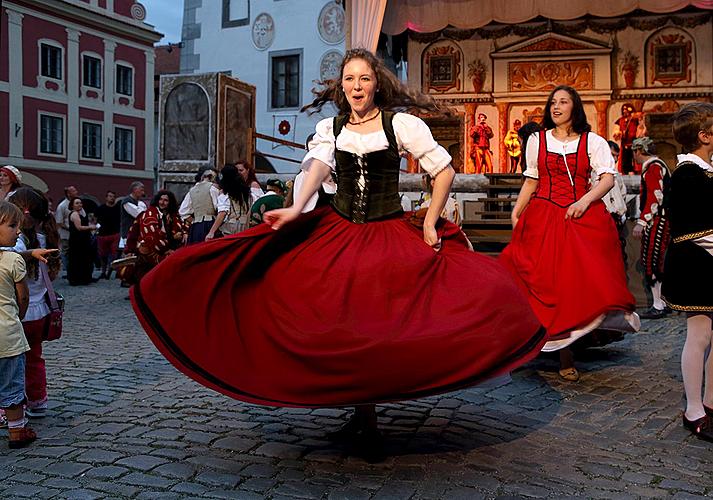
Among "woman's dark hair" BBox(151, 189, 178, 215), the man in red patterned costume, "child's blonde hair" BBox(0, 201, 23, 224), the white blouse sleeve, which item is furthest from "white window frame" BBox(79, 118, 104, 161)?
"child's blonde hair" BBox(0, 201, 23, 224)

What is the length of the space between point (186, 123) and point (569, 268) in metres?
10.3

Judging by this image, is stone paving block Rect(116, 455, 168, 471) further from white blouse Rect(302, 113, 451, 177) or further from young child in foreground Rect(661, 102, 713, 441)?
young child in foreground Rect(661, 102, 713, 441)

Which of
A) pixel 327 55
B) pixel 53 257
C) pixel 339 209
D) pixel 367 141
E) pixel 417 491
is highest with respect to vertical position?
pixel 327 55

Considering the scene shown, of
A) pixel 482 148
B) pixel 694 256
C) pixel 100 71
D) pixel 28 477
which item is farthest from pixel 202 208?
pixel 100 71

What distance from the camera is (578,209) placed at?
215 inches

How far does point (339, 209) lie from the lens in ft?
12.5

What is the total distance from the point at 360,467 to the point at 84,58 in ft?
108

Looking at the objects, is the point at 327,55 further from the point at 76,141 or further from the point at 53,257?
the point at 53,257

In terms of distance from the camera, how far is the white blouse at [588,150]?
5.55m

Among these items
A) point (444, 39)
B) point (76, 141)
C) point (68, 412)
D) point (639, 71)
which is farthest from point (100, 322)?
point (76, 141)

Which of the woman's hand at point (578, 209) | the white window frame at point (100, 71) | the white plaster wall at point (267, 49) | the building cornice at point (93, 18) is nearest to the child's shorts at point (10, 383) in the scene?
the woman's hand at point (578, 209)

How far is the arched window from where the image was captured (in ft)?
45.9

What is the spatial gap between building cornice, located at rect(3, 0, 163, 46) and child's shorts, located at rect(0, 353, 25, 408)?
2922 cm

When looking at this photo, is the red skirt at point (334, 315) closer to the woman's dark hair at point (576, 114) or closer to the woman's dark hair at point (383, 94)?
the woman's dark hair at point (383, 94)
